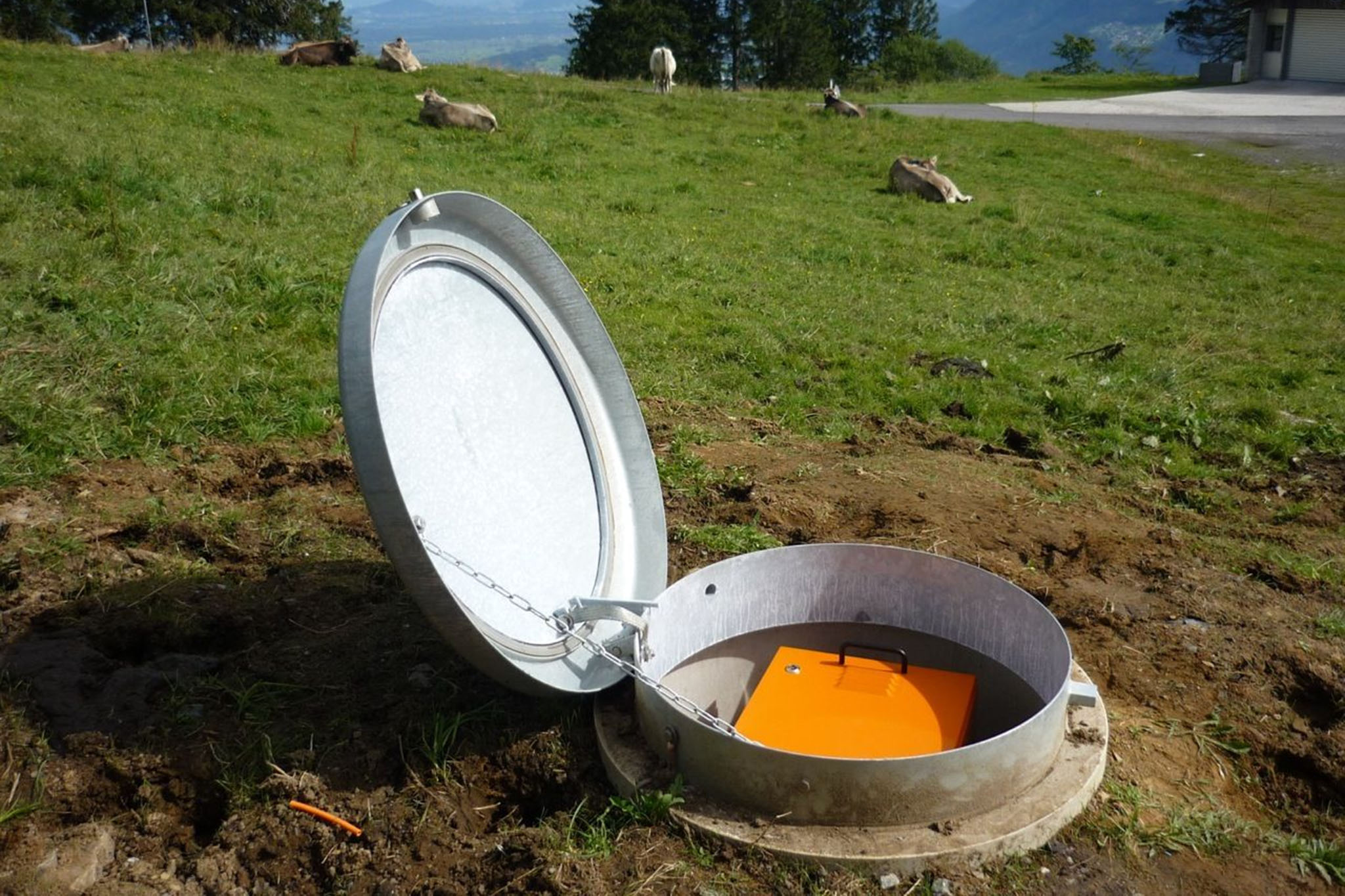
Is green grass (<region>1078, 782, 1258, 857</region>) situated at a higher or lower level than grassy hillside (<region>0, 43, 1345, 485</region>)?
lower

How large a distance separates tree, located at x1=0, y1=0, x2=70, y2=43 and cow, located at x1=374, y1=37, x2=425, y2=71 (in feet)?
59.4

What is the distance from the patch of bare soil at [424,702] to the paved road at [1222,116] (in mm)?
16649

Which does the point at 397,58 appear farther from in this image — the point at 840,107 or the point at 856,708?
the point at 856,708

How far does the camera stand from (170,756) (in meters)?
2.96

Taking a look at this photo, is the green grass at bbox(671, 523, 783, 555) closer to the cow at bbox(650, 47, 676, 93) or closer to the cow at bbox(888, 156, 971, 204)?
the cow at bbox(888, 156, 971, 204)

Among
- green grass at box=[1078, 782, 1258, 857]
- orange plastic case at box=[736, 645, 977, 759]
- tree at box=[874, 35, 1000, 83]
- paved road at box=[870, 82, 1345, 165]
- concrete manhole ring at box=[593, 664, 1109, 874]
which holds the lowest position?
green grass at box=[1078, 782, 1258, 857]

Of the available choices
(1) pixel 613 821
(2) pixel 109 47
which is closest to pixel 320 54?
(2) pixel 109 47

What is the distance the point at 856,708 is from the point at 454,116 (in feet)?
42.9

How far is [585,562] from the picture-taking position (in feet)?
10.9

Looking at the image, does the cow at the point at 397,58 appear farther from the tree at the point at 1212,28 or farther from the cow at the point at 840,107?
the tree at the point at 1212,28

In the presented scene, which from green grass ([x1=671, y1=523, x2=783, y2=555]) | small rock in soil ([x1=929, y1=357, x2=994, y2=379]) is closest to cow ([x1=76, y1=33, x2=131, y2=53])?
small rock in soil ([x1=929, y1=357, x2=994, y2=379])

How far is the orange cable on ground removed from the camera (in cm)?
274

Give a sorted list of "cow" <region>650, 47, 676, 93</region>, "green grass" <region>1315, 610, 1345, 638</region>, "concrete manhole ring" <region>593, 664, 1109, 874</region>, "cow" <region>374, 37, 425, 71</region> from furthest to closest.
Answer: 1. "cow" <region>650, 47, 676, 93</region>
2. "cow" <region>374, 37, 425, 71</region>
3. "green grass" <region>1315, 610, 1345, 638</region>
4. "concrete manhole ring" <region>593, 664, 1109, 874</region>

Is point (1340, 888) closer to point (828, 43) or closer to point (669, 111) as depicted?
point (669, 111)
